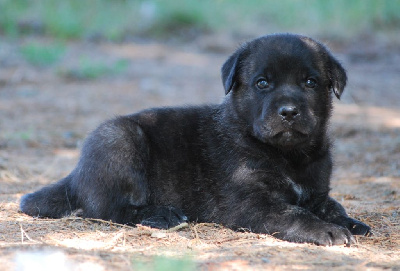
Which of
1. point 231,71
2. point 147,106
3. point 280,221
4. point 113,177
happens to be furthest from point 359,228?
point 147,106

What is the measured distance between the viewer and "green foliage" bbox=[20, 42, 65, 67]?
12711mm

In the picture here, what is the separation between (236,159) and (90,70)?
7.75 meters

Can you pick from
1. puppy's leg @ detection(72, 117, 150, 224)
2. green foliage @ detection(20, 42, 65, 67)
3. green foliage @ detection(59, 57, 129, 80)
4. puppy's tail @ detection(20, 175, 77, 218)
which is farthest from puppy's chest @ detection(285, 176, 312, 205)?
green foliage @ detection(20, 42, 65, 67)

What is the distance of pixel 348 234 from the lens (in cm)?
428

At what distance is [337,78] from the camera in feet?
16.6

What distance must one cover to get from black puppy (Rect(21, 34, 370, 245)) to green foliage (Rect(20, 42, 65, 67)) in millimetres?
7812

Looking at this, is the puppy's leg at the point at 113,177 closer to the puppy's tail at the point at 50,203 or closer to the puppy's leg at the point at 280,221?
the puppy's tail at the point at 50,203

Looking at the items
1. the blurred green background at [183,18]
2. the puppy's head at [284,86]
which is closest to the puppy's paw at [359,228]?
the puppy's head at [284,86]

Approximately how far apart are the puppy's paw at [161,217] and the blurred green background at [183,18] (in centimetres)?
1078

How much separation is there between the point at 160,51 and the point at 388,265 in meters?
11.6

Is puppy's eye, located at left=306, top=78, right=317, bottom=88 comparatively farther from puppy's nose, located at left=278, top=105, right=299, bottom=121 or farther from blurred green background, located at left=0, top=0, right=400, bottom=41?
blurred green background, located at left=0, top=0, right=400, bottom=41

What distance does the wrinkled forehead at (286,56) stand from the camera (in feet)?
15.9

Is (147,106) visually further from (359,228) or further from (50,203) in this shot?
(359,228)

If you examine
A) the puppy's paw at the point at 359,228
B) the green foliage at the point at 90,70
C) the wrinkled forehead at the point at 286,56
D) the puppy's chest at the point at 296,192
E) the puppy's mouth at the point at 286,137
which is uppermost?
the wrinkled forehead at the point at 286,56
